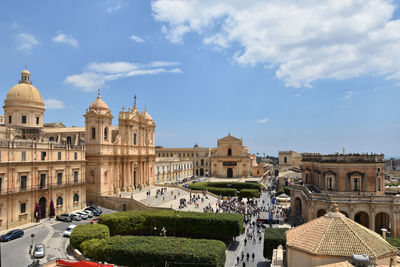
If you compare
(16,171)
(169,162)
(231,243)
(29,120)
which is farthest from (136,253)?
(169,162)

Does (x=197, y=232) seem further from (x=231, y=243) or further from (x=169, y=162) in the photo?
(x=169, y=162)

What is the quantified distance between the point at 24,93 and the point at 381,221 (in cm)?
5095

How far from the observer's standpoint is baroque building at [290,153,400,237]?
1325 inches

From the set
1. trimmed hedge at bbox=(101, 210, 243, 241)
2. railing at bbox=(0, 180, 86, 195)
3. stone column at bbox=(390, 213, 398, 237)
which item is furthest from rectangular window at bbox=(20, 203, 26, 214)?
stone column at bbox=(390, 213, 398, 237)

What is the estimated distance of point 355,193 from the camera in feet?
123

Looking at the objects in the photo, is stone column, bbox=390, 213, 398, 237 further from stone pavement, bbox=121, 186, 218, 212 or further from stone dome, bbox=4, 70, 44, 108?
stone dome, bbox=4, 70, 44, 108

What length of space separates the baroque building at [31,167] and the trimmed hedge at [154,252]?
12.4 metres

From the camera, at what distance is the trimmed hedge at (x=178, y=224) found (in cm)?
3056

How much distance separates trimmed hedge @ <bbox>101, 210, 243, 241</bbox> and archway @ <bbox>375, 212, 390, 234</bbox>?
17.8 meters

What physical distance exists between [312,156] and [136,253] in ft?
A: 107

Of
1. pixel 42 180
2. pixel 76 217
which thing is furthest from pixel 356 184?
pixel 42 180

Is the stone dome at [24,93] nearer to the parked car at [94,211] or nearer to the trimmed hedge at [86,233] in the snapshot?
the parked car at [94,211]

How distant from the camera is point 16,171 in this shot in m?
31.5

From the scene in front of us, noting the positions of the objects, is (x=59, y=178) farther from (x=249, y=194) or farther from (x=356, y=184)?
(x=356, y=184)
